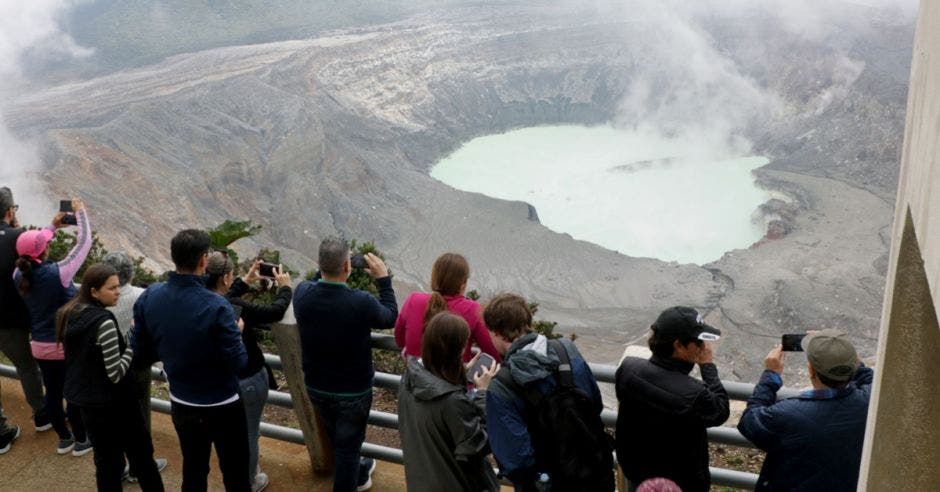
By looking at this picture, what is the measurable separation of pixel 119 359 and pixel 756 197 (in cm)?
3993

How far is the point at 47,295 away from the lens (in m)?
4.85

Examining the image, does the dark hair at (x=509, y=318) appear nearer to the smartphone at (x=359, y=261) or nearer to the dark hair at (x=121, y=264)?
the smartphone at (x=359, y=261)

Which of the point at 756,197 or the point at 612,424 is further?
the point at 756,197

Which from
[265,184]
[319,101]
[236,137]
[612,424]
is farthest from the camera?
[319,101]

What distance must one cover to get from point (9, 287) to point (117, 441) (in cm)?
141

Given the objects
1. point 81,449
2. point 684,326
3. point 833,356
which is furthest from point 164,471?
point 833,356

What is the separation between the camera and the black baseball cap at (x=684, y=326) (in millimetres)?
3268

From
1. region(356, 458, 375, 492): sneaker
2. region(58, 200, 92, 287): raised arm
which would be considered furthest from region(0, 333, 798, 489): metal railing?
region(58, 200, 92, 287): raised arm

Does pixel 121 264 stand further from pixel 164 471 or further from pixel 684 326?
pixel 684 326

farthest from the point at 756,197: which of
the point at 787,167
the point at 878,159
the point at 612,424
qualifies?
the point at 612,424

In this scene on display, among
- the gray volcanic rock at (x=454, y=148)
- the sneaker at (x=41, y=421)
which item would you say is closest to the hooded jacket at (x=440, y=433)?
the sneaker at (x=41, y=421)

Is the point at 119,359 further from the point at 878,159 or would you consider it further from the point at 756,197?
the point at 878,159

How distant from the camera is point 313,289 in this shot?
161 inches

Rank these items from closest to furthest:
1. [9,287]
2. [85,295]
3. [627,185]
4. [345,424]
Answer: [85,295] → [345,424] → [9,287] → [627,185]
